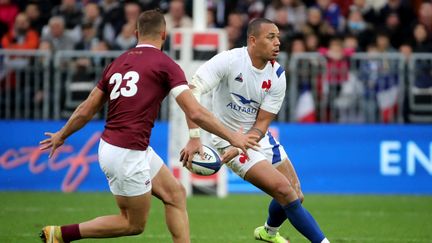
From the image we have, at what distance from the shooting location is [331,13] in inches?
806

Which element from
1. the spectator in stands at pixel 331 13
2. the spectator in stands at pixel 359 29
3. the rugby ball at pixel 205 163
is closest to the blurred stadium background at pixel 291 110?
the spectator in stands at pixel 359 29

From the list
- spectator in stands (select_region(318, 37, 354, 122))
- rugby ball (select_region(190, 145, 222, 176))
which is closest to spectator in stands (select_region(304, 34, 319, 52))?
spectator in stands (select_region(318, 37, 354, 122))

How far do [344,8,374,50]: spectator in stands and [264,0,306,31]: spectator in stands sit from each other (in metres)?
0.98

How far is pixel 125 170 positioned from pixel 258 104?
7.25 ft

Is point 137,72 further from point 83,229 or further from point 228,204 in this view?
point 228,204

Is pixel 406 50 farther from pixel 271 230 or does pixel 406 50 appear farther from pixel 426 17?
pixel 271 230

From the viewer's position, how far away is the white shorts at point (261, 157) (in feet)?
32.1

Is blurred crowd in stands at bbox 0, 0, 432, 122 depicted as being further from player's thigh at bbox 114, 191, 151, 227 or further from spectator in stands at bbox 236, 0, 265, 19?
player's thigh at bbox 114, 191, 151, 227

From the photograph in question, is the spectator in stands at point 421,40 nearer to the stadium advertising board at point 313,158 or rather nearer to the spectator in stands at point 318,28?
the spectator in stands at point 318,28

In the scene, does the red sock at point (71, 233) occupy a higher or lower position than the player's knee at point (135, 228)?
lower

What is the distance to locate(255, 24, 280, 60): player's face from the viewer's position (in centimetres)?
996

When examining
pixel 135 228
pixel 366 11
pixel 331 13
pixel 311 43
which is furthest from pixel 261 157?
pixel 366 11

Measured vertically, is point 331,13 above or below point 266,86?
below

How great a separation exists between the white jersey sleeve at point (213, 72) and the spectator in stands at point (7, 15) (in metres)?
11.1
